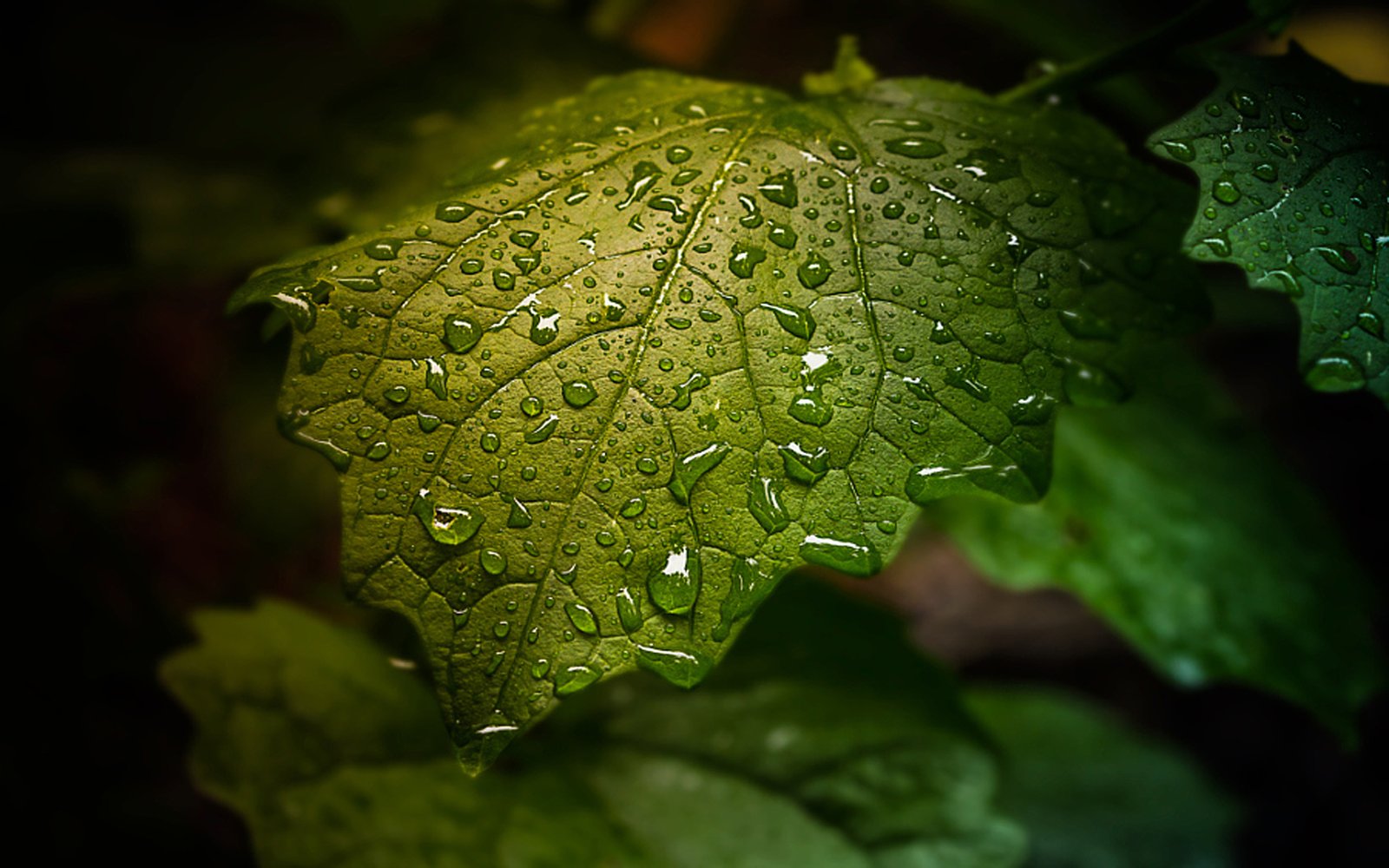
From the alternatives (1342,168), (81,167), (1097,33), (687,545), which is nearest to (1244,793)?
(1097,33)

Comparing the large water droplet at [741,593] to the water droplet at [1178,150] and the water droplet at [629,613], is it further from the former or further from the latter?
the water droplet at [1178,150]

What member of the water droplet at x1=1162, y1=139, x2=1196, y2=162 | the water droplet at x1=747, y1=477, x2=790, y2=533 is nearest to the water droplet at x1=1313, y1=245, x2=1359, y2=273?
the water droplet at x1=1162, y1=139, x2=1196, y2=162

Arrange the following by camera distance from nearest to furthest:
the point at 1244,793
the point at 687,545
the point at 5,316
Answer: the point at 687,545, the point at 5,316, the point at 1244,793

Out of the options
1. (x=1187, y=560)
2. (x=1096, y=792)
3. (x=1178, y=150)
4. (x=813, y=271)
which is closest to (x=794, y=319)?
(x=813, y=271)

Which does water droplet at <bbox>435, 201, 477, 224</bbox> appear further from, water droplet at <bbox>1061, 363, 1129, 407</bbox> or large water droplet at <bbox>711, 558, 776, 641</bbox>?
water droplet at <bbox>1061, 363, 1129, 407</bbox>

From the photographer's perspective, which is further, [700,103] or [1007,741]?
[1007,741]

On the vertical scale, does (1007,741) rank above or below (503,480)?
below

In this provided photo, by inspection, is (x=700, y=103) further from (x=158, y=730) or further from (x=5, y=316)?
(x=5, y=316)
